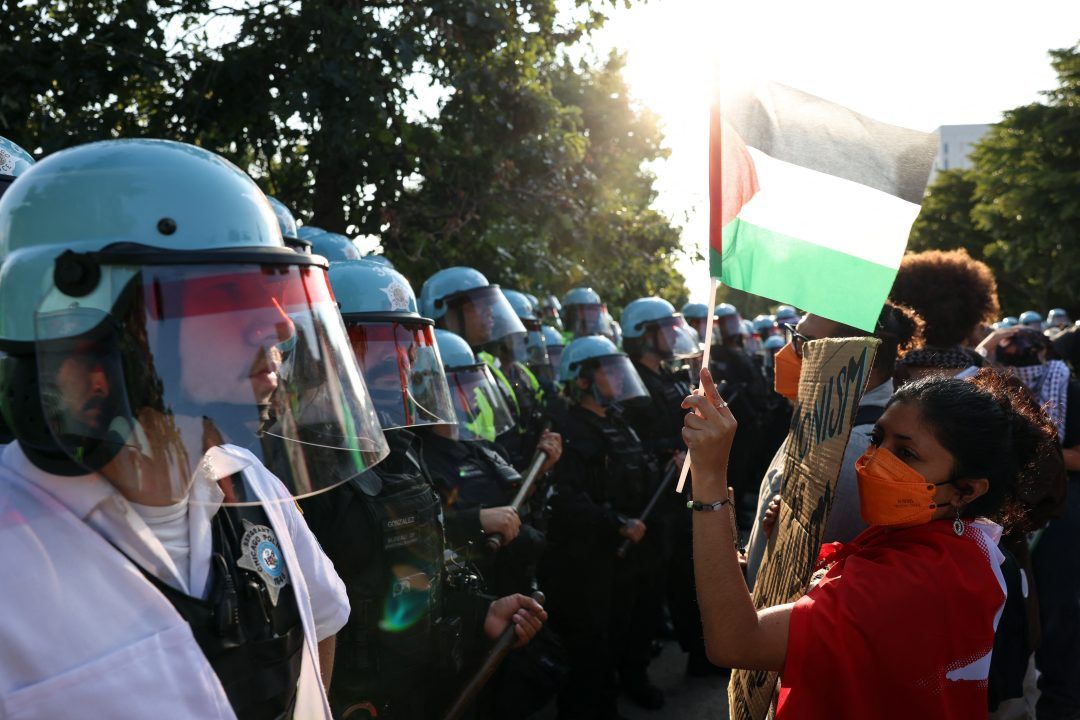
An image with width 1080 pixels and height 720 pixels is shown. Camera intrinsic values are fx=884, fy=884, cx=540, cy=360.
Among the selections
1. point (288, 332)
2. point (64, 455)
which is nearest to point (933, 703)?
point (288, 332)

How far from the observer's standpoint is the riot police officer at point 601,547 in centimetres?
489

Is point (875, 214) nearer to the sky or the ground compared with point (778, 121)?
nearer to the ground

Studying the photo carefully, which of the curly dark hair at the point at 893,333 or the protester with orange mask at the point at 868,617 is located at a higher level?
the curly dark hair at the point at 893,333

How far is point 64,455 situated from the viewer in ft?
4.51

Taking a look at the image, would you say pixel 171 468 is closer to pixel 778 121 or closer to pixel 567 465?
pixel 778 121

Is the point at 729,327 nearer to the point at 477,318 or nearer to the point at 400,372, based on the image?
the point at 477,318

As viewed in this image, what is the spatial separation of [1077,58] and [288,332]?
40.2 metres

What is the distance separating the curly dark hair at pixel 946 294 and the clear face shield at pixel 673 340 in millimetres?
3806

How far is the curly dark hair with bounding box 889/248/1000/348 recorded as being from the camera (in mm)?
3586

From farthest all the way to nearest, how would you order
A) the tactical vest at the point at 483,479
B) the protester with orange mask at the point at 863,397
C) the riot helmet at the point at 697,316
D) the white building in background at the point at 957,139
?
1. the white building in background at the point at 957,139
2. the riot helmet at the point at 697,316
3. the tactical vest at the point at 483,479
4. the protester with orange mask at the point at 863,397

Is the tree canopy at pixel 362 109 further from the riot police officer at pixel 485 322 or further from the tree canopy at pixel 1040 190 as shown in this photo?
the tree canopy at pixel 1040 190

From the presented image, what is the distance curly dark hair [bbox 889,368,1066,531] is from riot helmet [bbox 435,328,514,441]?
2.15 metres

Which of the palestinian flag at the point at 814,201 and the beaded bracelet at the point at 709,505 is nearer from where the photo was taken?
the beaded bracelet at the point at 709,505

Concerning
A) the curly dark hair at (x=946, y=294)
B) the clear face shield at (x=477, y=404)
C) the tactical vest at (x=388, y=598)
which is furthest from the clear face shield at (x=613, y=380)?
the tactical vest at (x=388, y=598)
